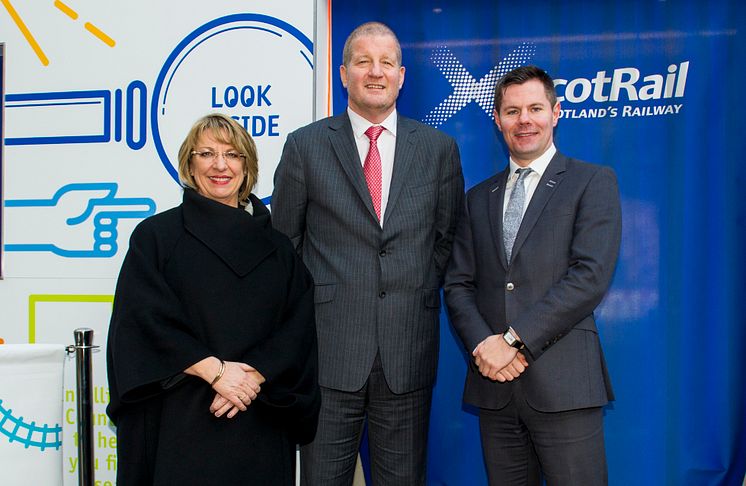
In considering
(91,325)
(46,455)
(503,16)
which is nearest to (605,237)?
(503,16)

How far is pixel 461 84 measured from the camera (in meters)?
2.94

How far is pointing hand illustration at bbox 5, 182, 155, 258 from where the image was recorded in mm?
2883

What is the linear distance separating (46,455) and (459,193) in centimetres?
154

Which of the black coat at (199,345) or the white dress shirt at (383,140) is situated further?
the white dress shirt at (383,140)

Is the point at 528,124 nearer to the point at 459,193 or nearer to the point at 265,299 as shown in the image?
the point at 459,193

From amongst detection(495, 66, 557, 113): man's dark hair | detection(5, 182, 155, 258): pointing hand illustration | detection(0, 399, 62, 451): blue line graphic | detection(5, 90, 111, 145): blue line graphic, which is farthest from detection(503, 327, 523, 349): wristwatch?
detection(5, 90, 111, 145): blue line graphic

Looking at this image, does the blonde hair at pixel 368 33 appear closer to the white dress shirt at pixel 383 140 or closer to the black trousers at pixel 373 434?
the white dress shirt at pixel 383 140

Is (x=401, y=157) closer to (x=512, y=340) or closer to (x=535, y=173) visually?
(x=535, y=173)

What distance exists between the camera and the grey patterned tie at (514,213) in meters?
2.01

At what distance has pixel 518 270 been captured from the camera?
1.96 metres

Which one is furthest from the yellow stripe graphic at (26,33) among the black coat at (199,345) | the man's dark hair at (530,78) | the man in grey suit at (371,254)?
the man's dark hair at (530,78)

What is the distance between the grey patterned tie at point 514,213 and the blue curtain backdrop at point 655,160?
89cm

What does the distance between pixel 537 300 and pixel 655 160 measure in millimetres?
1229

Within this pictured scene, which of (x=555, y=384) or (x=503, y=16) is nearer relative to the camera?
(x=555, y=384)
